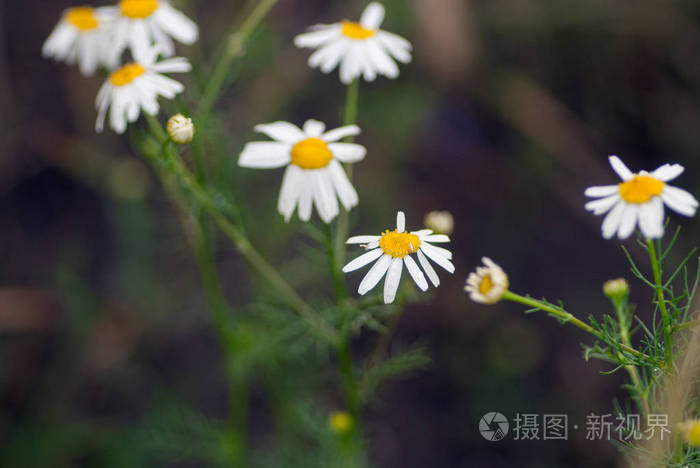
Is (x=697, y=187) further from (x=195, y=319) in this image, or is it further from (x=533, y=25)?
(x=195, y=319)

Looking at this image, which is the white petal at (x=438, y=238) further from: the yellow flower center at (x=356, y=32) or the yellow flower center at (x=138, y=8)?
the yellow flower center at (x=138, y=8)

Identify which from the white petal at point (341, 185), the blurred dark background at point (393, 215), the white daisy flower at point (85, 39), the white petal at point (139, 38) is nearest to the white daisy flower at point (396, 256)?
the white petal at point (341, 185)

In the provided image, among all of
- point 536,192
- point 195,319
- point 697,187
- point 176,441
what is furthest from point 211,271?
point 697,187

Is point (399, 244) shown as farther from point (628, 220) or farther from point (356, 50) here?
point (356, 50)

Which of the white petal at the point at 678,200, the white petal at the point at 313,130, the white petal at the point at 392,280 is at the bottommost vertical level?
the white petal at the point at 392,280

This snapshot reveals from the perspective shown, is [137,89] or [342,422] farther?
[342,422]

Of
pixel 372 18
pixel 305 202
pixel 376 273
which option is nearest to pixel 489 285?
→ pixel 376 273

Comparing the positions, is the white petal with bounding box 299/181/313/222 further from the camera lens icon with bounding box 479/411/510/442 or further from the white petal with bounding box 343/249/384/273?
the camera lens icon with bounding box 479/411/510/442
